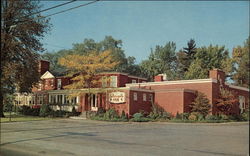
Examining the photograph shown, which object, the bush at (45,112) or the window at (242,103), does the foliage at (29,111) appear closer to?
the bush at (45,112)

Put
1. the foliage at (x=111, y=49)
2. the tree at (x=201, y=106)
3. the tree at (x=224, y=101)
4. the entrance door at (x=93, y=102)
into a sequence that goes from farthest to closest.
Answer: the foliage at (x=111, y=49) → the entrance door at (x=93, y=102) → the tree at (x=224, y=101) → the tree at (x=201, y=106)

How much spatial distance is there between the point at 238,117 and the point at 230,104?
5.93ft

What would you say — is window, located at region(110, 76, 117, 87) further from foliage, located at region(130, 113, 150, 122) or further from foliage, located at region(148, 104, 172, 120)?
foliage, located at region(130, 113, 150, 122)

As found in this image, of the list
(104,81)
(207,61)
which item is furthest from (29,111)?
(207,61)

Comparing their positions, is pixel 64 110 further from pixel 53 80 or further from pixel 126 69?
pixel 126 69

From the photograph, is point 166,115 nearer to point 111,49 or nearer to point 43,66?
point 43,66

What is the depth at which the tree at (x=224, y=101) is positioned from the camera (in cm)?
3506

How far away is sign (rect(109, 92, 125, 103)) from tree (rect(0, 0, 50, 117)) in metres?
9.54

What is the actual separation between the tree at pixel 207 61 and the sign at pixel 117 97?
→ 26418 mm

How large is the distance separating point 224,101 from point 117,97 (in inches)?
486

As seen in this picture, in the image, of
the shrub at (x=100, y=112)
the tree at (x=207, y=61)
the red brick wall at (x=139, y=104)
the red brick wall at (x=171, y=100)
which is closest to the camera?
the red brick wall at (x=171, y=100)

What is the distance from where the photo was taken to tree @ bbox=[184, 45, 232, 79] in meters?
59.8

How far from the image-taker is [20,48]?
35.4m

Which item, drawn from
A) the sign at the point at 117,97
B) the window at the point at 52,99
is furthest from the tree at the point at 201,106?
the window at the point at 52,99
